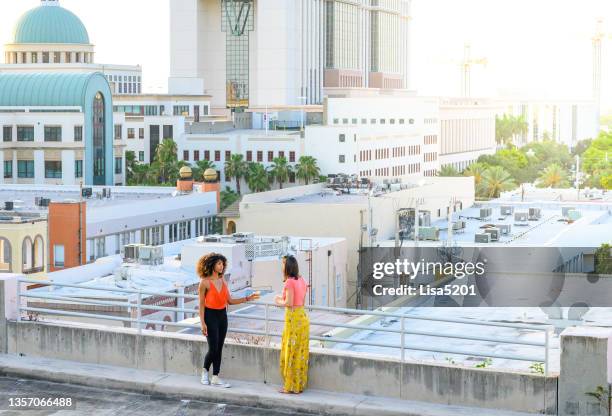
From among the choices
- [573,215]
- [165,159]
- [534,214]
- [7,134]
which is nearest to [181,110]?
[165,159]

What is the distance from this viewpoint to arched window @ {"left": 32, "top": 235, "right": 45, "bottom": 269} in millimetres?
48312

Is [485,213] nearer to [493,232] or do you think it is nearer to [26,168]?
[493,232]

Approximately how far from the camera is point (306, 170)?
110m

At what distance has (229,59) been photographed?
18025cm

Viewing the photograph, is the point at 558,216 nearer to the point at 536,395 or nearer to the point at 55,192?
the point at 55,192

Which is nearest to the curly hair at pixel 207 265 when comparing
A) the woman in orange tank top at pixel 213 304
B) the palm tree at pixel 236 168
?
the woman in orange tank top at pixel 213 304

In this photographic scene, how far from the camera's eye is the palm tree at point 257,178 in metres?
109

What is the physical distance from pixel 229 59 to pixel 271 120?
115ft

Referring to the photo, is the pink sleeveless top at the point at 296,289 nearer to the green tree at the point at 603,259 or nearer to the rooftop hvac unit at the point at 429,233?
the green tree at the point at 603,259

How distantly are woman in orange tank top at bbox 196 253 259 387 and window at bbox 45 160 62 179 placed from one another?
80300mm

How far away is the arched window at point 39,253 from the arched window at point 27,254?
167 millimetres

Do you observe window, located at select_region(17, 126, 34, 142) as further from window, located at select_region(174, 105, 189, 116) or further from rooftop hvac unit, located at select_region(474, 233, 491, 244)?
window, located at select_region(174, 105, 189, 116)

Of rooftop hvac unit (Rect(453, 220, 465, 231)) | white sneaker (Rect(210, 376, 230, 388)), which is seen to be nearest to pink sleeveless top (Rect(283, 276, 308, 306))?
white sneaker (Rect(210, 376, 230, 388))

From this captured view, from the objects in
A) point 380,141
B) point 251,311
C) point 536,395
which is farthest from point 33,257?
point 380,141
